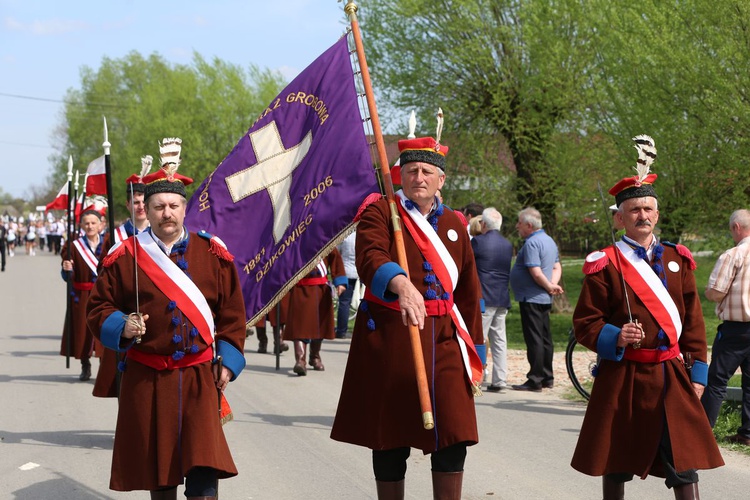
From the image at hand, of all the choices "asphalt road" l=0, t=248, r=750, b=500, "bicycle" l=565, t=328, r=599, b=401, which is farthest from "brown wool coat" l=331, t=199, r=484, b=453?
"bicycle" l=565, t=328, r=599, b=401

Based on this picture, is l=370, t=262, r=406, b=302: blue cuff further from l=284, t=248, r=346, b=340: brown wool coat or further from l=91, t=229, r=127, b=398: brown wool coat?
l=284, t=248, r=346, b=340: brown wool coat

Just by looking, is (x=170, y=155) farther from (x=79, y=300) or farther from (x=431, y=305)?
(x=79, y=300)

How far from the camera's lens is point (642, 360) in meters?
5.32

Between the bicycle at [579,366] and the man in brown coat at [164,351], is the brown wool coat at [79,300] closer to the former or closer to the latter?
the bicycle at [579,366]

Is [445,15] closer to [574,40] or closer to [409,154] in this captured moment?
[574,40]

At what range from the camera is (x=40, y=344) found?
15.6m

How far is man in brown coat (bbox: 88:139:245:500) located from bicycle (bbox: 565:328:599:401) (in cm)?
406

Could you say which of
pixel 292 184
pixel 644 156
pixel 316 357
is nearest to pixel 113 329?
pixel 292 184

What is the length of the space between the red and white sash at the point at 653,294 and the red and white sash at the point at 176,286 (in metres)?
2.04

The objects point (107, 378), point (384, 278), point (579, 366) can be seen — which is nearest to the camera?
point (384, 278)

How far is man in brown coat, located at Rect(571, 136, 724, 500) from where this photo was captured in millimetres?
5230

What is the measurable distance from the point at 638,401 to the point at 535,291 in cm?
579

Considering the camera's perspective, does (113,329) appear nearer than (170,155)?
Yes

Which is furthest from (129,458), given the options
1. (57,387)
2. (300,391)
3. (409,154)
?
(57,387)
